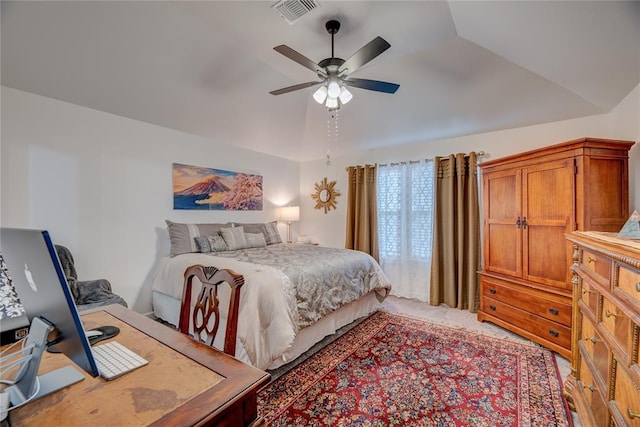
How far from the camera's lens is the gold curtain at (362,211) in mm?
4441

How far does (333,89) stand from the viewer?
2.15m

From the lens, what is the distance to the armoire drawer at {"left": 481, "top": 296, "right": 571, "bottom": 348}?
7.70 feet

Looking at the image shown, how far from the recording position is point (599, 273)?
1.39m

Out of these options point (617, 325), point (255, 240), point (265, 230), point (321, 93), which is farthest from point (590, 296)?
point (265, 230)

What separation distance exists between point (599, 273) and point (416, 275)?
9.16 ft

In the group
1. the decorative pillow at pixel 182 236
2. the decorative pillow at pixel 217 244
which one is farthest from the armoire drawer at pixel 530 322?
the decorative pillow at pixel 182 236

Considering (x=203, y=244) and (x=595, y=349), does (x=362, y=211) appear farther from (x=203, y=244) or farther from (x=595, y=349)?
(x=595, y=349)

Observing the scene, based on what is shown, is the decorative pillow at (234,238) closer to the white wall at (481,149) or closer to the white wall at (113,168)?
the white wall at (113,168)

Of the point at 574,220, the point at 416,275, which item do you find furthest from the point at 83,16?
the point at 416,275

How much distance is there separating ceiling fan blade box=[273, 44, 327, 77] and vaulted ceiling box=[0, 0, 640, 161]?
1.77 ft

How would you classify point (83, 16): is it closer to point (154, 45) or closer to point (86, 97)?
point (154, 45)

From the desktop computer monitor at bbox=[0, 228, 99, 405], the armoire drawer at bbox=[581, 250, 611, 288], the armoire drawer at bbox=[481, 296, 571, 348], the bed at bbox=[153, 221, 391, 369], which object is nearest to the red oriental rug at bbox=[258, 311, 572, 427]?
the armoire drawer at bbox=[481, 296, 571, 348]

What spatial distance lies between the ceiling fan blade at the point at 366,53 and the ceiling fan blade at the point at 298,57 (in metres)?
0.15

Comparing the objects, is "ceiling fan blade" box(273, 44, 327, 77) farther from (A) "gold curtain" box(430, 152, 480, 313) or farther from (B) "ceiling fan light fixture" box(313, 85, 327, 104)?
(A) "gold curtain" box(430, 152, 480, 313)
